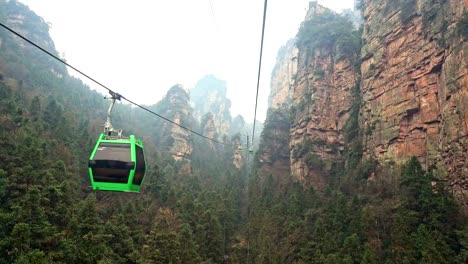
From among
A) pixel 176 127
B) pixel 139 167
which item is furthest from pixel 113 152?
pixel 176 127

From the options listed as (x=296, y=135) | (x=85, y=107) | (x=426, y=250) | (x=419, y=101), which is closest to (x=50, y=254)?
(x=426, y=250)

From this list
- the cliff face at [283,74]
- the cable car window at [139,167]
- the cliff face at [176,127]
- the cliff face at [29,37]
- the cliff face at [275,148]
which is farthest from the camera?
the cliff face at [283,74]

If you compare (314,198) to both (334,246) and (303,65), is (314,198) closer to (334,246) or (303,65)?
(334,246)

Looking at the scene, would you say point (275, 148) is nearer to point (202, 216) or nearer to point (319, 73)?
point (319, 73)

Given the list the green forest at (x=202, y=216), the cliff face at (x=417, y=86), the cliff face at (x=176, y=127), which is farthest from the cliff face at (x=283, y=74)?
the cliff face at (x=417, y=86)

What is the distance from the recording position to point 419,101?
36.9m

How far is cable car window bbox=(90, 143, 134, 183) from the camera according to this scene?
10.8 metres

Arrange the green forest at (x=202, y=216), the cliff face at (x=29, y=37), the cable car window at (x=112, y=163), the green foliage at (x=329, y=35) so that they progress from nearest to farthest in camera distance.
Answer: the cable car window at (x=112, y=163) < the green forest at (x=202, y=216) < the green foliage at (x=329, y=35) < the cliff face at (x=29, y=37)

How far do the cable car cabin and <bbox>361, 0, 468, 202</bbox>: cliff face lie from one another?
2635cm

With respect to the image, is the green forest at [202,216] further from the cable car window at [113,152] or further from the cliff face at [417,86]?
the cable car window at [113,152]

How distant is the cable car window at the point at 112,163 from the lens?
1077 cm

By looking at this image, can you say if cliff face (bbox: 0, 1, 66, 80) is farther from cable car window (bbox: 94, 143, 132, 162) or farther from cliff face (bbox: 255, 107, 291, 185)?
cable car window (bbox: 94, 143, 132, 162)

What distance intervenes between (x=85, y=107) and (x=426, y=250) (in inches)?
3294

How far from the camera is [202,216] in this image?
45.5 meters
